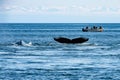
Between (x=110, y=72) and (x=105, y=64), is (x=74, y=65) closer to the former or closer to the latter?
(x=105, y=64)

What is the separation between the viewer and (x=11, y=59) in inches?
2653

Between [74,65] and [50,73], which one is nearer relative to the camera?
[50,73]

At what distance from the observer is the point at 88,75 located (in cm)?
5122

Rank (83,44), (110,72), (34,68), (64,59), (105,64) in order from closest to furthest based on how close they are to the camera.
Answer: (110,72), (34,68), (105,64), (64,59), (83,44)

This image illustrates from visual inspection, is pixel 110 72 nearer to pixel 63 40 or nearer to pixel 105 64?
pixel 105 64

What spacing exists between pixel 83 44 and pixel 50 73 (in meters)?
49.7

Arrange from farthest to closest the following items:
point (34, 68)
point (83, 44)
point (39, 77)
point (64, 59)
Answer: point (83, 44) → point (64, 59) → point (34, 68) → point (39, 77)

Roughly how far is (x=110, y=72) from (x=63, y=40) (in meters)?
49.9

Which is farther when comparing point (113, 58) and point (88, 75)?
point (113, 58)

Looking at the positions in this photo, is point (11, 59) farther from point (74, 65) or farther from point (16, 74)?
point (16, 74)

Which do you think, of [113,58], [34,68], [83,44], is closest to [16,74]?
[34,68]

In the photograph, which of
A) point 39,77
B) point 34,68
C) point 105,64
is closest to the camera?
point 39,77

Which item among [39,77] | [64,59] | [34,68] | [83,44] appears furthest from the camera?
[83,44]

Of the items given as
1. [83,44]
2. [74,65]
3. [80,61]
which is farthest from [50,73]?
[83,44]
